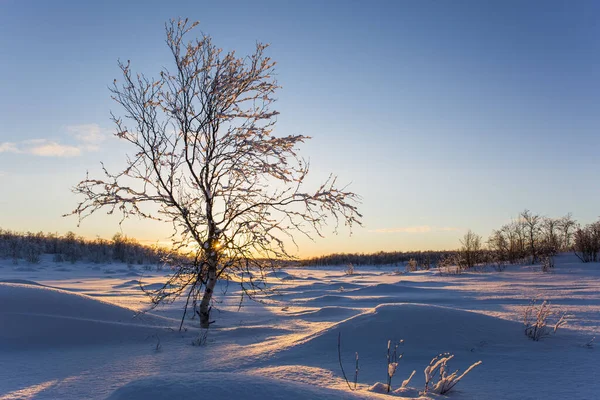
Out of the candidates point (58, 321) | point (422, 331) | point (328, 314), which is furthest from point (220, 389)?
point (328, 314)

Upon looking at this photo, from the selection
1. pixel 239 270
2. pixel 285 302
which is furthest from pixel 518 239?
pixel 239 270

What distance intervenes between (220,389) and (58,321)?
11.8 feet

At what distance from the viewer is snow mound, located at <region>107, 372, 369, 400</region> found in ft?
7.16

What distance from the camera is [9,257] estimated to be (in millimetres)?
20844

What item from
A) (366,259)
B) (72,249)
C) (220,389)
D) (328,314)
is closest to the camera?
(220,389)

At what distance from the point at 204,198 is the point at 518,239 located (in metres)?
18.0

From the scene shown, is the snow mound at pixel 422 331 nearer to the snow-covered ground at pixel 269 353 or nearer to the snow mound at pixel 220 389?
the snow-covered ground at pixel 269 353

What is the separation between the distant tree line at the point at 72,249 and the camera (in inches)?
858

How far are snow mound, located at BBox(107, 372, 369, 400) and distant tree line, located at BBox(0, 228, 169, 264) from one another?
→ 20557 millimetres

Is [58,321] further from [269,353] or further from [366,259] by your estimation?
[366,259]

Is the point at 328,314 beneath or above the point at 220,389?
beneath

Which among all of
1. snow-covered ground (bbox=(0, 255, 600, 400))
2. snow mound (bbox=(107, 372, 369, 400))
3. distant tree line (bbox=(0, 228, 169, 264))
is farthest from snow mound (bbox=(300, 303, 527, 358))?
distant tree line (bbox=(0, 228, 169, 264))

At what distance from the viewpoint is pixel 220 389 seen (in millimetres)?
2234

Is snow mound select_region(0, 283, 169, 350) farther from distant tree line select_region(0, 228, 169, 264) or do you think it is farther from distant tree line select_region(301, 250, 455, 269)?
distant tree line select_region(301, 250, 455, 269)
